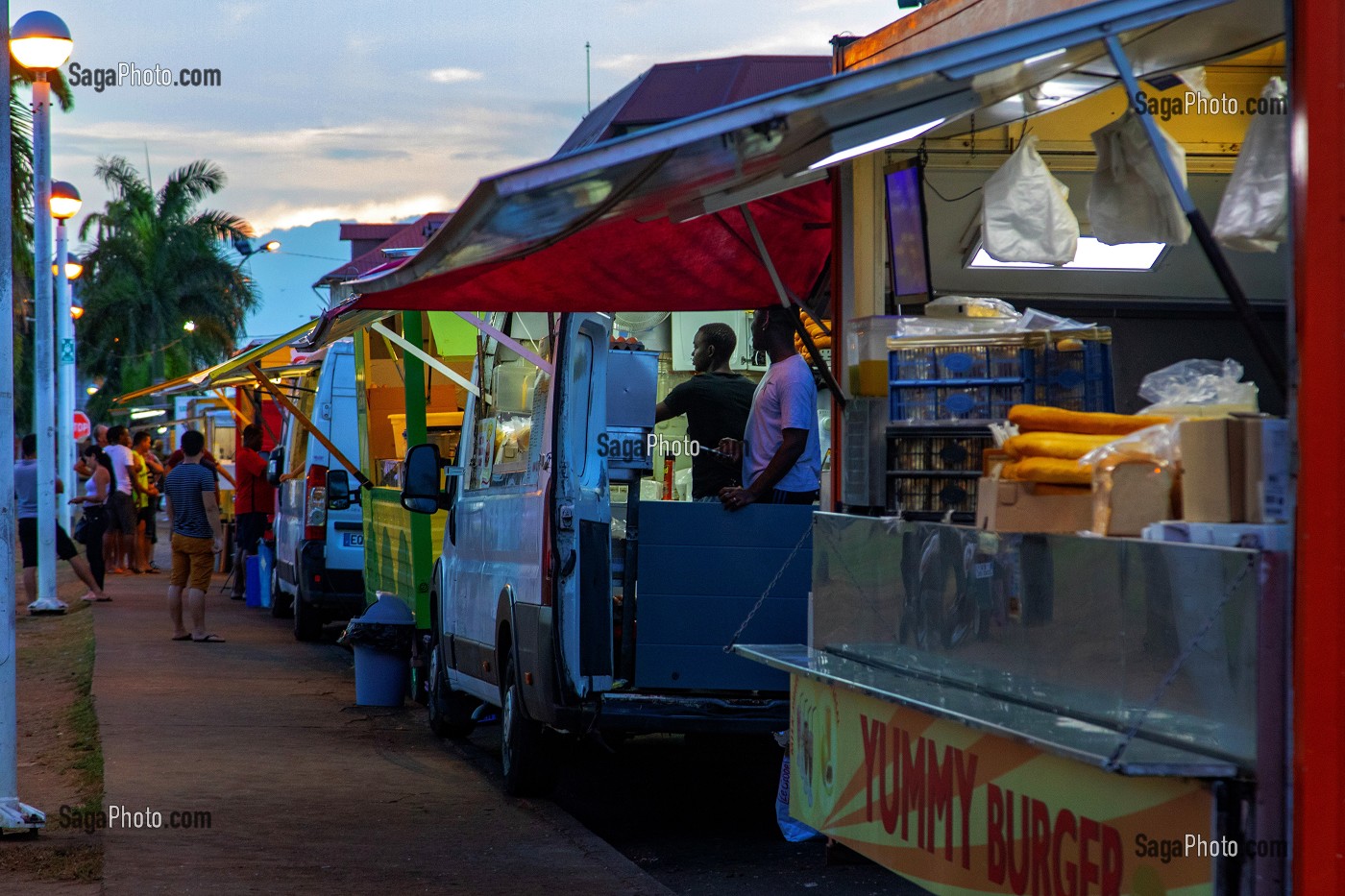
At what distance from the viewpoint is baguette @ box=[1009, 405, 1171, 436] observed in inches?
143

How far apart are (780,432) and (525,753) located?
2.02m

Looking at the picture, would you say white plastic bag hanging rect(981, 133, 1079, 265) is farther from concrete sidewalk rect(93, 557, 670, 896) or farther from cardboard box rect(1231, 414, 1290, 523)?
concrete sidewalk rect(93, 557, 670, 896)

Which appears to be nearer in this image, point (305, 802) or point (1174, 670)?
point (1174, 670)

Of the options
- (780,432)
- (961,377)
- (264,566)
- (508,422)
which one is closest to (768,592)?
(780,432)

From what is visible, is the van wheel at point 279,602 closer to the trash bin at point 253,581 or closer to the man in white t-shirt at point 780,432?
the trash bin at point 253,581

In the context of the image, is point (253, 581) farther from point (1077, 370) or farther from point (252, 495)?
point (1077, 370)

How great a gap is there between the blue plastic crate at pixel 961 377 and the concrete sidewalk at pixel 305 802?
212 cm

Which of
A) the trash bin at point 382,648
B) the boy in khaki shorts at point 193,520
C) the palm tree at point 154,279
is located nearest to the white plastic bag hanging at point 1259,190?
the trash bin at point 382,648

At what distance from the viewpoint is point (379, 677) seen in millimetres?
10383

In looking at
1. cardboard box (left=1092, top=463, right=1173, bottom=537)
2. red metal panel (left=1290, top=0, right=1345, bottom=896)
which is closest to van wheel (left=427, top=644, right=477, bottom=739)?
cardboard box (left=1092, top=463, right=1173, bottom=537)

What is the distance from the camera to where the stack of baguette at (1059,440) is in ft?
11.5

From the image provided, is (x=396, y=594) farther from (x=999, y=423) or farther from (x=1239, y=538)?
(x=1239, y=538)

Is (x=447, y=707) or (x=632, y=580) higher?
(x=632, y=580)

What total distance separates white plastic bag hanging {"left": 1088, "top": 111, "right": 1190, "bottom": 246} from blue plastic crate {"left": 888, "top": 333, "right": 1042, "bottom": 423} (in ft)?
1.77
